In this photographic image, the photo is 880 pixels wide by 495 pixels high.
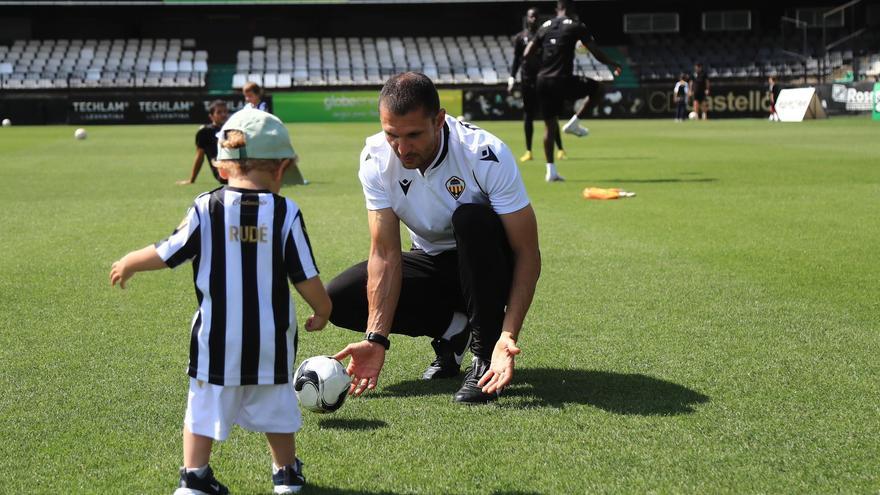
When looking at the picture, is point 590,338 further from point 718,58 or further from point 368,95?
point 718,58

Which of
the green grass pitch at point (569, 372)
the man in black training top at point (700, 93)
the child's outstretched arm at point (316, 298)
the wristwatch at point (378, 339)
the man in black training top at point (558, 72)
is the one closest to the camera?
the child's outstretched arm at point (316, 298)

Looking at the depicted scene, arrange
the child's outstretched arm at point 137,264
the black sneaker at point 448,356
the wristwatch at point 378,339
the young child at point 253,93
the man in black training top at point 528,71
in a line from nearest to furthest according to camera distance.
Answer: the child's outstretched arm at point 137,264, the wristwatch at point 378,339, the black sneaker at point 448,356, the young child at point 253,93, the man in black training top at point 528,71

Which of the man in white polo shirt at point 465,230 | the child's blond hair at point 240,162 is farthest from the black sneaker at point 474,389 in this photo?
the child's blond hair at point 240,162

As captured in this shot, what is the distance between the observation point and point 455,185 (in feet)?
14.9

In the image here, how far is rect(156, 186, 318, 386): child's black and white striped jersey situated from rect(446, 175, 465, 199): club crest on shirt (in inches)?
53.6

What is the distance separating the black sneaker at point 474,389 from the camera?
171 inches

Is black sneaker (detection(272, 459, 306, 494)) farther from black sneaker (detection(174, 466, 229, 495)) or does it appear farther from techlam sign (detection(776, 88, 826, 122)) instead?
Answer: techlam sign (detection(776, 88, 826, 122))

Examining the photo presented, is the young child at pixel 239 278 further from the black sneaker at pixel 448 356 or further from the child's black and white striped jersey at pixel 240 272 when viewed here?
the black sneaker at pixel 448 356

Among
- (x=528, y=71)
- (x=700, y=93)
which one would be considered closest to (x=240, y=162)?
(x=528, y=71)

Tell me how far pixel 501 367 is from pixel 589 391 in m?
0.54

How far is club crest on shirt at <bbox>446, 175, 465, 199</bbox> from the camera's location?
4531 mm

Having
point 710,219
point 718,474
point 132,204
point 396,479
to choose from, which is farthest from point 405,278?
point 132,204

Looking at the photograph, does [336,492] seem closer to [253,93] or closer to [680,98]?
[253,93]

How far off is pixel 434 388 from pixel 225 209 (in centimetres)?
176
